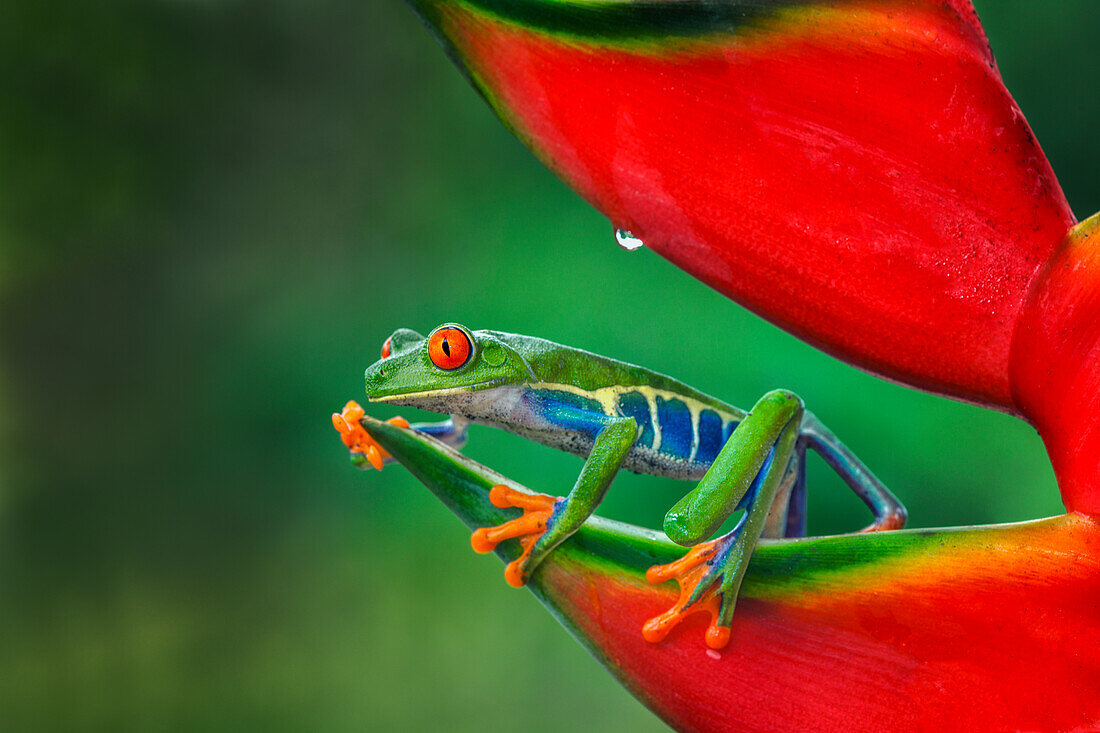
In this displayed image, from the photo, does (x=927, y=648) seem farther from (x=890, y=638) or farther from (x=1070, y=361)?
(x=1070, y=361)

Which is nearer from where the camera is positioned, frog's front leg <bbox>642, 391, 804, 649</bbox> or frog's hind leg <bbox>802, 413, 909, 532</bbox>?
frog's front leg <bbox>642, 391, 804, 649</bbox>

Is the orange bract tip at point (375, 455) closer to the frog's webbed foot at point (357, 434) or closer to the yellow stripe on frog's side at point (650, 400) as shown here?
the frog's webbed foot at point (357, 434)

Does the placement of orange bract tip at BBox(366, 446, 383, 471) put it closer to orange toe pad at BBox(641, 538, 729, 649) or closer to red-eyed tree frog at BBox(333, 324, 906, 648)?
red-eyed tree frog at BBox(333, 324, 906, 648)

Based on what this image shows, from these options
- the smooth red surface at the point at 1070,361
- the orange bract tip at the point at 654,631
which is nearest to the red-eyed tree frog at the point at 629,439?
the orange bract tip at the point at 654,631

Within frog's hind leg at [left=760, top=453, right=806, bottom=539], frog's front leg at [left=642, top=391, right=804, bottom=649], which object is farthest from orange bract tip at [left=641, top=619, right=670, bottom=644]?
frog's hind leg at [left=760, top=453, right=806, bottom=539]

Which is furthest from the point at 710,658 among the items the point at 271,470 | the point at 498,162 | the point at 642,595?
the point at 271,470

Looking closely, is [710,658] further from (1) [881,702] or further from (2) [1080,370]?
(2) [1080,370]
